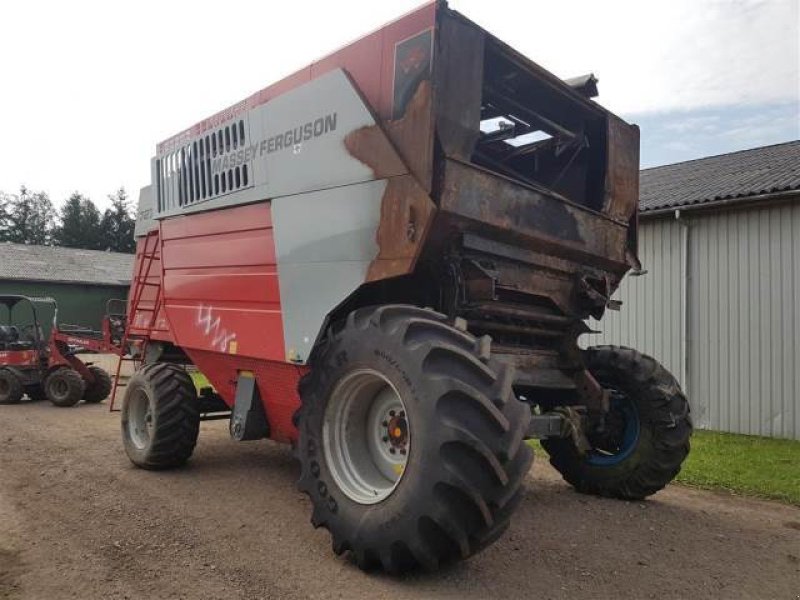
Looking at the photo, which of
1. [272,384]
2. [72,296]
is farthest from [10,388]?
[72,296]

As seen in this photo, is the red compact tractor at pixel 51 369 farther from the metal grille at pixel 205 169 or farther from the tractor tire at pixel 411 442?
the tractor tire at pixel 411 442

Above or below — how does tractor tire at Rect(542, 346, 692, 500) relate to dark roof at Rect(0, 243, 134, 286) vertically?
below

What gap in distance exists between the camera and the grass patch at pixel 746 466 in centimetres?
670

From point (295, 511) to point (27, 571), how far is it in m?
1.95

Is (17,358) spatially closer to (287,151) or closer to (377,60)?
(287,151)

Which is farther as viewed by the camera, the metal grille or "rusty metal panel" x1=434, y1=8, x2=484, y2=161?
the metal grille

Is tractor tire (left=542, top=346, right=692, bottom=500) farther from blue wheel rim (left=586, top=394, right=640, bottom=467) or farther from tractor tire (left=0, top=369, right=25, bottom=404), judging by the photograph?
tractor tire (left=0, top=369, right=25, bottom=404)

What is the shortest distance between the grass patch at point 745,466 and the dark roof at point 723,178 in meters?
3.93

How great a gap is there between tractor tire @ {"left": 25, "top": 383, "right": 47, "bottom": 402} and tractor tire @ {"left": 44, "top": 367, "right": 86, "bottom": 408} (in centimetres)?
65

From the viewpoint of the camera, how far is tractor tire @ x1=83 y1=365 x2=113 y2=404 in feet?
44.0

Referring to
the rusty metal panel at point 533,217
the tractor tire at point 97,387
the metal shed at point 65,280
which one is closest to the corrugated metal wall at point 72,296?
the metal shed at point 65,280

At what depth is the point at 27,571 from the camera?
13.0 ft

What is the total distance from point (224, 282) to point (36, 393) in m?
10.1

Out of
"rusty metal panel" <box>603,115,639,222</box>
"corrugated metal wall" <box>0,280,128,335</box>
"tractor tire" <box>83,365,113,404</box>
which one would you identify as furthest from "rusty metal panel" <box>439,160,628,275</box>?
"corrugated metal wall" <box>0,280,128,335</box>
